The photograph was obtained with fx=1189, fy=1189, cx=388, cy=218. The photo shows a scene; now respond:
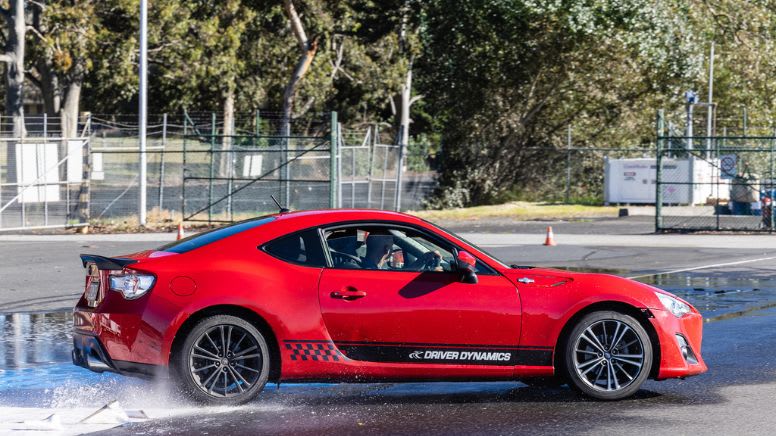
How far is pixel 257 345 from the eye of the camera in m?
7.61

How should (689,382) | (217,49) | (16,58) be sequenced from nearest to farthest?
(689,382) < (16,58) < (217,49)

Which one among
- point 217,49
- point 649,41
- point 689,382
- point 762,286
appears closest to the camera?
point 689,382

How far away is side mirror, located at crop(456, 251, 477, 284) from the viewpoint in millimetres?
7773

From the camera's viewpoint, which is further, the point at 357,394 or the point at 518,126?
the point at 518,126

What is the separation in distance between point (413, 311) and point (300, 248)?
0.86 metres

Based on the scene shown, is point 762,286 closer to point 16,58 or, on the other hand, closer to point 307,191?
point 307,191

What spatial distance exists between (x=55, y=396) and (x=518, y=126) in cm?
3482

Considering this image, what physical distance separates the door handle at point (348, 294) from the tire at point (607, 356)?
56.2 inches

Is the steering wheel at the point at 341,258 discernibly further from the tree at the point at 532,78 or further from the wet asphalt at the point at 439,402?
the tree at the point at 532,78

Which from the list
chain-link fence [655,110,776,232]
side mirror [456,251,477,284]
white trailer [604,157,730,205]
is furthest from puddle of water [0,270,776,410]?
white trailer [604,157,730,205]

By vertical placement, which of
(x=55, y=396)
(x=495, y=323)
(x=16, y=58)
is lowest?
(x=55, y=396)

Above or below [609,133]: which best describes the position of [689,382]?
below

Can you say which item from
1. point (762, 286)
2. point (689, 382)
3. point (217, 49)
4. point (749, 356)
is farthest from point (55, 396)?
point (217, 49)

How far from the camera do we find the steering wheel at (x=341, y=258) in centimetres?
788
